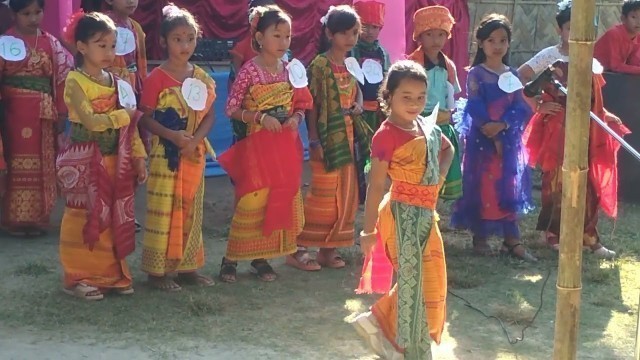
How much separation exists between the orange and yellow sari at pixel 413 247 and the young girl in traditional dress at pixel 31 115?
2.77 m

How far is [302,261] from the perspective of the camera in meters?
5.47

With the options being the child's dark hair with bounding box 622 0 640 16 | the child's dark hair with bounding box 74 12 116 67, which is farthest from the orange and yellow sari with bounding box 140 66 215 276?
the child's dark hair with bounding box 622 0 640 16

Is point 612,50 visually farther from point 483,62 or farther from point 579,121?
point 579,121

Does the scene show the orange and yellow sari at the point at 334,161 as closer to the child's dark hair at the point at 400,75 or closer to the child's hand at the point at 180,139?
the child's hand at the point at 180,139

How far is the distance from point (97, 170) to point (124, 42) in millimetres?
1182

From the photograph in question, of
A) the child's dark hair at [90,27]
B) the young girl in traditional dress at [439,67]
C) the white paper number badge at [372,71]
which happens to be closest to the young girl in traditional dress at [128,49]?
the child's dark hair at [90,27]

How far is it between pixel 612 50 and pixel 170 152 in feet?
13.4

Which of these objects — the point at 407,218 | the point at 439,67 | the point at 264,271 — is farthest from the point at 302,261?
the point at 407,218

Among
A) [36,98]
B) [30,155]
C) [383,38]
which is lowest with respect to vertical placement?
[30,155]

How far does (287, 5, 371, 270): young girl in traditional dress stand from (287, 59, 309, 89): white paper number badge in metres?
0.27

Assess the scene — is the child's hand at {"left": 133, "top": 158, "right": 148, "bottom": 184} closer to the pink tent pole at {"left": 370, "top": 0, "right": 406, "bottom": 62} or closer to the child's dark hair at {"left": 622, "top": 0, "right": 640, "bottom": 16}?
the pink tent pole at {"left": 370, "top": 0, "right": 406, "bottom": 62}

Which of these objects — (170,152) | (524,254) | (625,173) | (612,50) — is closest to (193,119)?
(170,152)

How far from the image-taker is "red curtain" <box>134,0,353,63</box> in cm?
931

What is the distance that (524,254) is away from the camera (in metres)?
5.74
